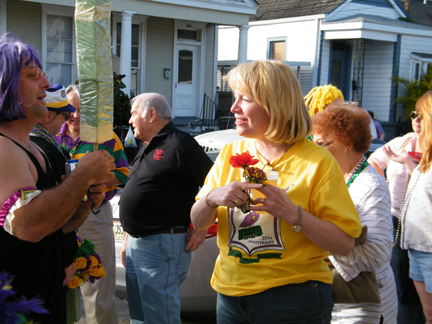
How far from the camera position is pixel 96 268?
3025mm

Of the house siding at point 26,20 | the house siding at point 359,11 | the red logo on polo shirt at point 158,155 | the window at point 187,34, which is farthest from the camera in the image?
the house siding at point 359,11

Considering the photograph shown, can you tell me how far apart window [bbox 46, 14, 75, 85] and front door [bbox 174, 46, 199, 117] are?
392 centimetres

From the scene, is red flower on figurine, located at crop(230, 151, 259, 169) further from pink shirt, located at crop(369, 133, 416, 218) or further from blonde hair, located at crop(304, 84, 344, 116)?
pink shirt, located at crop(369, 133, 416, 218)

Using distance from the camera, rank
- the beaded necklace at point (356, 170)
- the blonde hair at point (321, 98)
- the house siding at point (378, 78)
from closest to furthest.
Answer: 1. the beaded necklace at point (356, 170)
2. the blonde hair at point (321, 98)
3. the house siding at point (378, 78)

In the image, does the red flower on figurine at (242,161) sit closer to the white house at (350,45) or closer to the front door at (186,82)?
Answer: the front door at (186,82)

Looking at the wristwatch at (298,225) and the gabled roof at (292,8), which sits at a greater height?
the gabled roof at (292,8)

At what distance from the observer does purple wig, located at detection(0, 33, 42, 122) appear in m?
2.06

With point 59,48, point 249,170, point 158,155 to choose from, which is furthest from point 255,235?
point 59,48

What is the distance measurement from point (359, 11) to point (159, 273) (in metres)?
19.9

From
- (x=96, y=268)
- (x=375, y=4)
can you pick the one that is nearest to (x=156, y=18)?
(x=375, y=4)

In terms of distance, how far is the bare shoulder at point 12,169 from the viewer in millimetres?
1930

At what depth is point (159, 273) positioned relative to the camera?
11.4 ft

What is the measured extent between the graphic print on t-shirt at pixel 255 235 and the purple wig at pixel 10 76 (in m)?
1.15

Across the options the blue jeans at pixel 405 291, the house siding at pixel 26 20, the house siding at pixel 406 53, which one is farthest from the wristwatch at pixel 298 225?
the house siding at pixel 406 53
